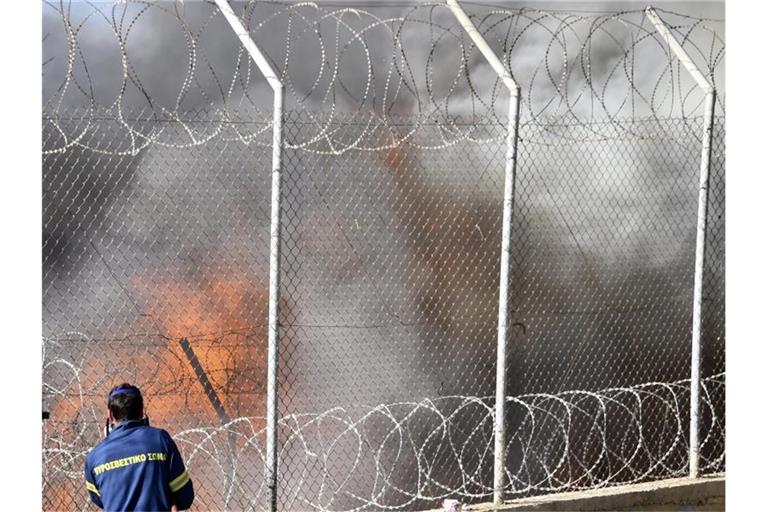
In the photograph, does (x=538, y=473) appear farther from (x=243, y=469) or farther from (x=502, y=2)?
(x=502, y=2)

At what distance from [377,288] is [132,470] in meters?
6.07

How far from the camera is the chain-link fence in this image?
32.0 ft

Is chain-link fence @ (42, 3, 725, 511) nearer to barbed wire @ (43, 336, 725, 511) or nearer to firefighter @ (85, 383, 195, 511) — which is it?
barbed wire @ (43, 336, 725, 511)

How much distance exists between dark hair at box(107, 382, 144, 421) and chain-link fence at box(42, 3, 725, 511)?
3151 millimetres

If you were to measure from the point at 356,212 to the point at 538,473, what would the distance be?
294cm

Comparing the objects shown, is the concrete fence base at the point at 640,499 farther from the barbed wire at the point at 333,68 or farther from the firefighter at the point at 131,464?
the barbed wire at the point at 333,68

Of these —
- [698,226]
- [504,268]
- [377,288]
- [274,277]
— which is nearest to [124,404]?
[274,277]

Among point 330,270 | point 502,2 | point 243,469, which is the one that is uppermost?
point 502,2

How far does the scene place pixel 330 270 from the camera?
432 inches
